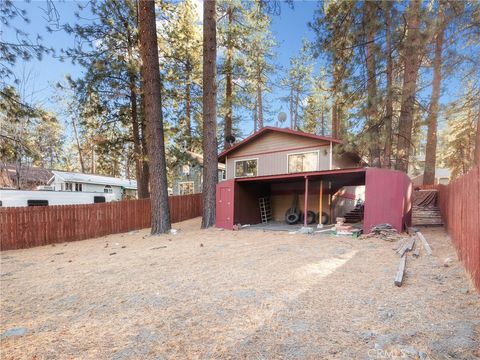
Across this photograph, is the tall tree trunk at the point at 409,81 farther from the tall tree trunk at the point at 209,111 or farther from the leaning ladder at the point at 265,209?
the tall tree trunk at the point at 209,111

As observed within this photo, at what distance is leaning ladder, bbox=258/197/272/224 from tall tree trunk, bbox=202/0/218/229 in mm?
2606

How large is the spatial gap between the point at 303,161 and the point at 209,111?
14.5 feet

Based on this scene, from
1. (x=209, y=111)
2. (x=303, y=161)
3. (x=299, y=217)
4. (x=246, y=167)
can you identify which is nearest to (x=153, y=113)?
(x=209, y=111)

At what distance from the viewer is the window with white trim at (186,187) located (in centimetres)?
2075

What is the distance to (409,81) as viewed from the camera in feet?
27.4

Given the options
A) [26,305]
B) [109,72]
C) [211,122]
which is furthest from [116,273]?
[109,72]

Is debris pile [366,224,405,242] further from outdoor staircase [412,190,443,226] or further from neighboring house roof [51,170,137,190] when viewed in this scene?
neighboring house roof [51,170,137,190]

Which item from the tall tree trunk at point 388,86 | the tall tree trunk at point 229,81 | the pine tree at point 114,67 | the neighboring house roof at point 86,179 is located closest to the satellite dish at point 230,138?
the tall tree trunk at point 229,81

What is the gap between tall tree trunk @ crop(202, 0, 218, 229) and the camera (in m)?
10.2

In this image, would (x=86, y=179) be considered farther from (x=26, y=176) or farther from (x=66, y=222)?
(x=66, y=222)

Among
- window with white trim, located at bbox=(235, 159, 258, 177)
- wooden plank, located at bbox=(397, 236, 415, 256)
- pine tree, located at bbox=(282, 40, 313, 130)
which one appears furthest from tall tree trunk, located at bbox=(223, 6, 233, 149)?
wooden plank, located at bbox=(397, 236, 415, 256)

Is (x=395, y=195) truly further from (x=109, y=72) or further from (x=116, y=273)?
(x=109, y=72)

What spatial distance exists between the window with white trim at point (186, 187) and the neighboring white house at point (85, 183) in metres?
4.93

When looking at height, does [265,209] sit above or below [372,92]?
below
